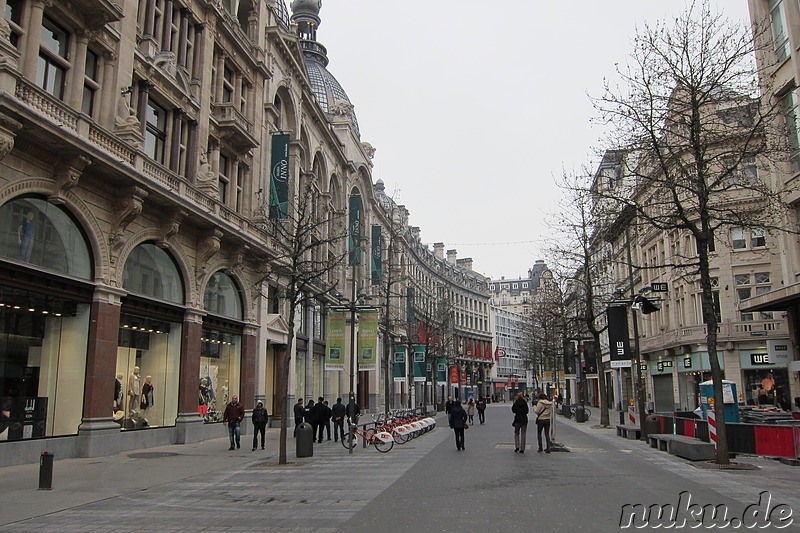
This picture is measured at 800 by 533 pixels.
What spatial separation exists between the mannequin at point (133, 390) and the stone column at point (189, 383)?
7.59 feet

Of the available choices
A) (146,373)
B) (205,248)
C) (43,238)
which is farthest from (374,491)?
(205,248)

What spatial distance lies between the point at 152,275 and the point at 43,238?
17.7 ft

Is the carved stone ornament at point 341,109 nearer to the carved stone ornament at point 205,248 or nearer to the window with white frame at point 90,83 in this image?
the carved stone ornament at point 205,248

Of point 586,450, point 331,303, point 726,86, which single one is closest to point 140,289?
point 586,450

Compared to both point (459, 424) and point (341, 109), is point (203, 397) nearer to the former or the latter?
point (459, 424)

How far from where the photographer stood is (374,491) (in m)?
12.4

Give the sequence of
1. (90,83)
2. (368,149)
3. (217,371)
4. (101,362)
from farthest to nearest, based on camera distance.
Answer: (368,149) < (217,371) < (90,83) < (101,362)

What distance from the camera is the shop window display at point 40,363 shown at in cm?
1577

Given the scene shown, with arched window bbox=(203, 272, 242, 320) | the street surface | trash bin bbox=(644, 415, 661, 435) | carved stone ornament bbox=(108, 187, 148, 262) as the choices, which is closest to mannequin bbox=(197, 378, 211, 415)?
arched window bbox=(203, 272, 242, 320)

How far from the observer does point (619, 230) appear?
24.1 meters

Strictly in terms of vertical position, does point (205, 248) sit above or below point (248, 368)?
above

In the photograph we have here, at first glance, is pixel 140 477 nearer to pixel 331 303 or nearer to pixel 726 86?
pixel 726 86

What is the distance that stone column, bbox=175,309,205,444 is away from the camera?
918 inches

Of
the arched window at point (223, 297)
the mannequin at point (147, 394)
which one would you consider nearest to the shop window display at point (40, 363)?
the mannequin at point (147, 394)
